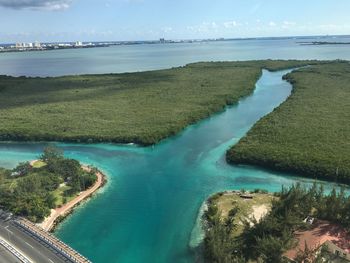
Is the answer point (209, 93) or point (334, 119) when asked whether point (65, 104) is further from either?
point (334, 119)

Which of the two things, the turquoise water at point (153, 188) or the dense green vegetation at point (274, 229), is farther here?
the turquoise water at point (153, 188)

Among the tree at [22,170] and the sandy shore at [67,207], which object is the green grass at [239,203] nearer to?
the sandy shore at [67,207]

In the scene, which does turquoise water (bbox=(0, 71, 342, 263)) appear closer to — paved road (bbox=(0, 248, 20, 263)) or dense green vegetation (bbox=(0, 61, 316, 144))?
dense green vegetation (bbox=(0, 61, 316, 144))

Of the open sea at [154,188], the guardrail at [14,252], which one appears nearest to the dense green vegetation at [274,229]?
the open sea at [154,188]

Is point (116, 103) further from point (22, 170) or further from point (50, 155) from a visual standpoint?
point (22, 170)

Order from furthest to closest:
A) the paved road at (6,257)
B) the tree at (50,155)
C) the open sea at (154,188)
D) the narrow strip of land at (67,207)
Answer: the tree at (50,155)
the narrow strip of land at (67,207)
the open sea at (154,188)
the paved road at (6,257)

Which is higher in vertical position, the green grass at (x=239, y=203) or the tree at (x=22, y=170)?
the tree at (x=22, y=170)
